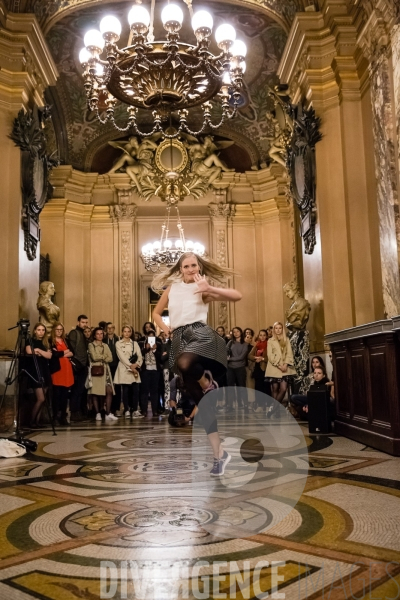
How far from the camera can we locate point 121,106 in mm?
14461

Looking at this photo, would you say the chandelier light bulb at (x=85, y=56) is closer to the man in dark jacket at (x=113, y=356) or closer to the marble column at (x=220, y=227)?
the man in dark jacket at (x=113, y=356)

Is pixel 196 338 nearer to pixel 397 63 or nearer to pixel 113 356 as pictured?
pixel 397 63

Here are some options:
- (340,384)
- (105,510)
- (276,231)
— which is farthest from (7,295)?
(276,231)

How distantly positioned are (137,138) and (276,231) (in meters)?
4.60

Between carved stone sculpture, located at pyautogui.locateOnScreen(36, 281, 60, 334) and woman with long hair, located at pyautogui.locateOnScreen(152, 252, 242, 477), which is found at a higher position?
carved stone sculpture, located at pyautogui.locateOnScreen(36, 281, 60, 334)

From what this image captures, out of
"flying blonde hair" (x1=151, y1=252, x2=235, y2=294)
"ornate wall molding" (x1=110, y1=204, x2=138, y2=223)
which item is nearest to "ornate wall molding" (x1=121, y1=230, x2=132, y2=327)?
"ornate wall molding" (x1=110, y1=204, x2=138, y2=223)

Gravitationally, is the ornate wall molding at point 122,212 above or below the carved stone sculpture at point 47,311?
above

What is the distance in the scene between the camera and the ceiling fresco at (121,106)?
11.7m

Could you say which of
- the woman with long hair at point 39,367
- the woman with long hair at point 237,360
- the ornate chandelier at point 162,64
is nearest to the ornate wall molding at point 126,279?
the woman with long hair at point 237,360

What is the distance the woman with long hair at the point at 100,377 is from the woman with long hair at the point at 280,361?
2367 mm

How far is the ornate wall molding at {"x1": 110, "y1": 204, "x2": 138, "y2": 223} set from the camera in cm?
1517

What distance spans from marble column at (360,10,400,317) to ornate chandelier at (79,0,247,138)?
165 centimetres

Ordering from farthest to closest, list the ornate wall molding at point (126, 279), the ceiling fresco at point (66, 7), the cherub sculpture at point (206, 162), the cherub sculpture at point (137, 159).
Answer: the cherub sculpture at point (206, 162) → the cherub sculpture at point (137, 159) → the ornate wall molding at point (126, 279) → the ceiling fresco at point (66, 7)

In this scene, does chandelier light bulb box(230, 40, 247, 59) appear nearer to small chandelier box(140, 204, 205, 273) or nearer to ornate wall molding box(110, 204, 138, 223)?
small chandelier box(140, 204, 205, 273)
